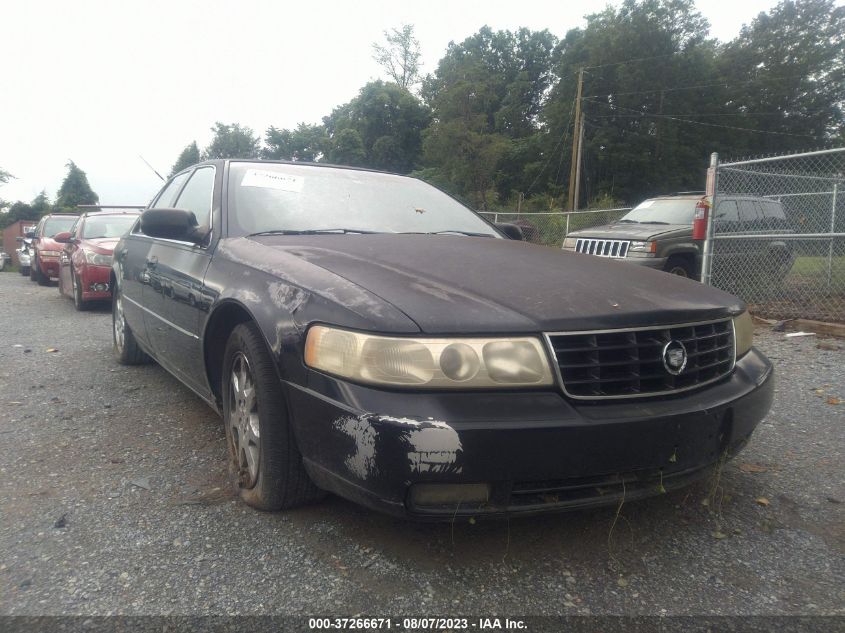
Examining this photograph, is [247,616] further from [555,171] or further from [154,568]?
[555,171]

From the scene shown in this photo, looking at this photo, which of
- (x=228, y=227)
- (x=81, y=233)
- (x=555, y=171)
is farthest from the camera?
(x=555, y=171)

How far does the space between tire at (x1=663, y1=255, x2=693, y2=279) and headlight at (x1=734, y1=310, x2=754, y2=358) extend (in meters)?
5.61

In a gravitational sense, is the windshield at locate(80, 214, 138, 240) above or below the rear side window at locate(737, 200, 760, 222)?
below

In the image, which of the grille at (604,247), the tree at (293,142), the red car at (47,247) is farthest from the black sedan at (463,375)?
the tree at (293,142)

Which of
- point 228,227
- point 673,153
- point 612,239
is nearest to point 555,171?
point 673,153

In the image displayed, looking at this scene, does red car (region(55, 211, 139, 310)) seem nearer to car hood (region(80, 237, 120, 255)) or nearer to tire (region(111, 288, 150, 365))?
car hood (region(80, 237, 120, 255))

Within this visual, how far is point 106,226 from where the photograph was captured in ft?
30.6

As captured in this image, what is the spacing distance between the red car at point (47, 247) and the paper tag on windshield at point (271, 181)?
34.9 feet

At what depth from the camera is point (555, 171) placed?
4447 cm

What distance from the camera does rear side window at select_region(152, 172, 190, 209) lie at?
437 centimetres

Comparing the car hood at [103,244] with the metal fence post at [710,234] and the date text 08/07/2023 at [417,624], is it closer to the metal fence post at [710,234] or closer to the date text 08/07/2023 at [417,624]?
the metal fence post at [710,234]

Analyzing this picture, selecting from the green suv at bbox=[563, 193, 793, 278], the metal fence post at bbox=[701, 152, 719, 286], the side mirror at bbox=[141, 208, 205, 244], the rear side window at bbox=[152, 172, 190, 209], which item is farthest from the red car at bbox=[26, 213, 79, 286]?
the metal fence post at bbox=[701, 152, 719, 286]

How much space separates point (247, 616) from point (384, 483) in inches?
21.9

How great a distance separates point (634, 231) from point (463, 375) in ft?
23.5
